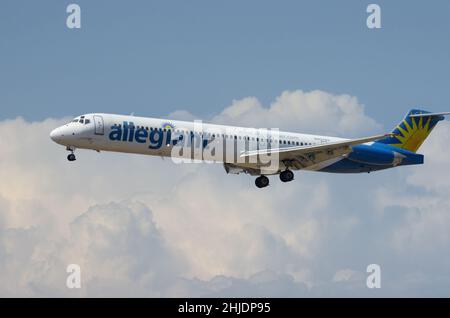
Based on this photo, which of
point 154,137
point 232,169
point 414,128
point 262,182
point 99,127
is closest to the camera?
point 99,127

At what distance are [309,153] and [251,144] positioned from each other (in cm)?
436

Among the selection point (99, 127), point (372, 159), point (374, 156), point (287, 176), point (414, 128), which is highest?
point (414, 128)

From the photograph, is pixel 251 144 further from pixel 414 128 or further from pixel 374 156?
pixel 414 128

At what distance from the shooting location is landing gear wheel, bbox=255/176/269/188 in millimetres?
62562

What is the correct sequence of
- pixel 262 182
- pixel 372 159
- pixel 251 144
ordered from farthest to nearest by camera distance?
1. pixel 372 159
2. pixel 262 182
3. pixel 251 144

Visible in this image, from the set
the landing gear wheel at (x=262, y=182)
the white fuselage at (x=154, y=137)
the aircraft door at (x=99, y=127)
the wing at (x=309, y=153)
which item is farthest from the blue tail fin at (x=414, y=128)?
the aircraft door at (x=99, y=127)

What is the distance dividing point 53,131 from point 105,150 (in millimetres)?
3612

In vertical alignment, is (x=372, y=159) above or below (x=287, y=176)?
above

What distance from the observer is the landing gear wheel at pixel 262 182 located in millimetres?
62562

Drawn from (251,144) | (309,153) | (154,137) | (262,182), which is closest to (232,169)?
(262,182)

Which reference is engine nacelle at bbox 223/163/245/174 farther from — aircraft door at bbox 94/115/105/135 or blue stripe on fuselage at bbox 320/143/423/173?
aircraft door at bbox 94/115/105/135

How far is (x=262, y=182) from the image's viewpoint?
6253 centimetres
